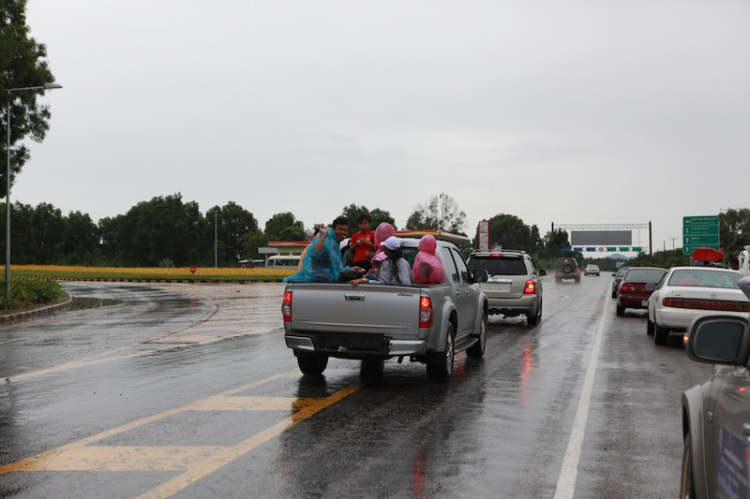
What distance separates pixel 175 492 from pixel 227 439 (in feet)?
5.21

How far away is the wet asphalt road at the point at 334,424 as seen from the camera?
546cm

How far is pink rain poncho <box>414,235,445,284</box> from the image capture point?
10.2 metres

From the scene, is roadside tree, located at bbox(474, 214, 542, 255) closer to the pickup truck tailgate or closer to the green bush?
the green bush

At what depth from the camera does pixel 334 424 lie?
24.3 ft

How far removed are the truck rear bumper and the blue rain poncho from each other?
2.87ft

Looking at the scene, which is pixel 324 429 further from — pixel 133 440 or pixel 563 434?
pixel 563 434

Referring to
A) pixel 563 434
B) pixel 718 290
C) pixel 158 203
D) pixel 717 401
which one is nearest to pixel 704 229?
pixel 718 290

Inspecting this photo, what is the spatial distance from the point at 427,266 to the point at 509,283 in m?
10.2

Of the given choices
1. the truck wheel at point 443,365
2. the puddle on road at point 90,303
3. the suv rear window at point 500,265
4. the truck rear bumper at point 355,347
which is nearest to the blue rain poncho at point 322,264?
the truck rear bumper at point 355,347

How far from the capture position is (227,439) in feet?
22.1

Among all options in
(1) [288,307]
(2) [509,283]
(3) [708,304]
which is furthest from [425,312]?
(2) [509,283]

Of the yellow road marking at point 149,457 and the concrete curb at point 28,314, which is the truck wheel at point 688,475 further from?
the concrete curb at point 28,314

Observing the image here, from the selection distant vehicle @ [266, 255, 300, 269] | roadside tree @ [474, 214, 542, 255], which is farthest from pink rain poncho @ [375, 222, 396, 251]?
roadside tree @ [474, 214, 542, 255]

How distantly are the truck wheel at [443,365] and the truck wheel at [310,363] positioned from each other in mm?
1522
